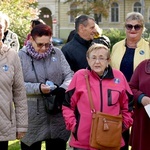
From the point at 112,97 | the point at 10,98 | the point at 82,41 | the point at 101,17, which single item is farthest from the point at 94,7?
the point at 10,98

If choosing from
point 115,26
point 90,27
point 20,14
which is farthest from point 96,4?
point 90,27

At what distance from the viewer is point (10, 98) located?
4.80 metres

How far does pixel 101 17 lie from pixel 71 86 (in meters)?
51.0

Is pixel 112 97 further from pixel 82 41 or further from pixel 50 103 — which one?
pixel 82 41

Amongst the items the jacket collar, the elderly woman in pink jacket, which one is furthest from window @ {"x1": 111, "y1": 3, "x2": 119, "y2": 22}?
the elderly woman in pink jacket

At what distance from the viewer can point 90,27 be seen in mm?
6266

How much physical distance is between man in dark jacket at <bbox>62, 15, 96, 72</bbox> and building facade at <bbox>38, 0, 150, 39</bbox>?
4953 centimetres

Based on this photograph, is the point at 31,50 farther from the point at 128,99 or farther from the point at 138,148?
the point at 138,148

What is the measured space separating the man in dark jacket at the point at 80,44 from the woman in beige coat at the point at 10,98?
1.46m

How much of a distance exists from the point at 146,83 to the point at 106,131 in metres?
0.82

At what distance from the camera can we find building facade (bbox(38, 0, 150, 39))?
56625 mm

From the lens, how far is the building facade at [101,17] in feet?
186

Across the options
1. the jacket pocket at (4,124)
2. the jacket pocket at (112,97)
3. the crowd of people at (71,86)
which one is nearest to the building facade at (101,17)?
the crowd of people at (71,86)

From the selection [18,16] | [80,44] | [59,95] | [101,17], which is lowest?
[59,95]
